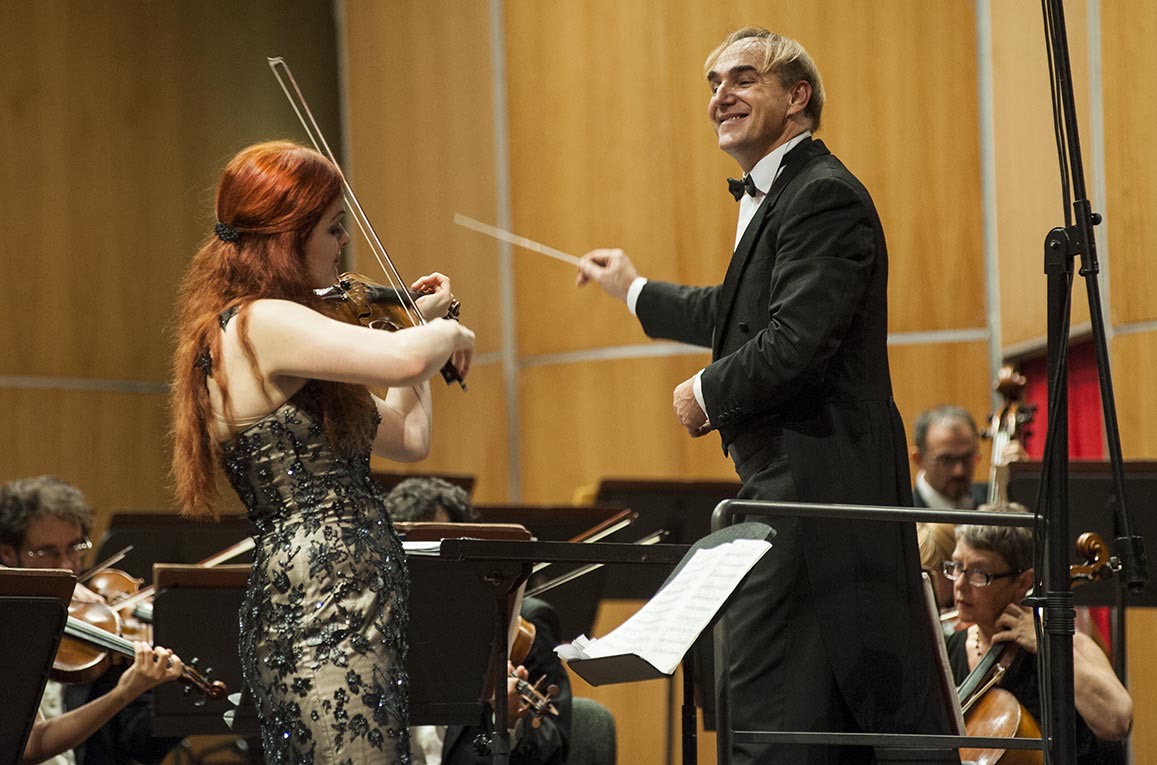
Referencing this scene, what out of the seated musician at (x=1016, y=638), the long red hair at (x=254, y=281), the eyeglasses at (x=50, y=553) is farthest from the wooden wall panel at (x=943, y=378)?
the long red hair at (x=254, y=281)

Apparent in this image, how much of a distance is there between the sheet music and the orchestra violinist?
1.07 ft

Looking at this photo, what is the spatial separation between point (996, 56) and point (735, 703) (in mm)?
4099

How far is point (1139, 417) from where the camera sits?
190 inches

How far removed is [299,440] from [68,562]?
1817 millimetres

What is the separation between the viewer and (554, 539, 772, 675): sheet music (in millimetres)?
2182

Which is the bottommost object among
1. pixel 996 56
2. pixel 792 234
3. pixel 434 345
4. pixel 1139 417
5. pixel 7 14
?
pixel 1139 417

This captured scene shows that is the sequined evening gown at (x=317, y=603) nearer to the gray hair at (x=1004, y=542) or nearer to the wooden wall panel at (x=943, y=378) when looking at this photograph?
the gray hair at (x=1004, y=542)

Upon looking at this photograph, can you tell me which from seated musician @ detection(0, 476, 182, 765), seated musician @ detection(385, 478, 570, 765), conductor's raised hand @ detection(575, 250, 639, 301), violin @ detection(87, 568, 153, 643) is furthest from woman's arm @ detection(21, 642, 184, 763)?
conductor's raised hand @ detection(575, 250, 639, 301)

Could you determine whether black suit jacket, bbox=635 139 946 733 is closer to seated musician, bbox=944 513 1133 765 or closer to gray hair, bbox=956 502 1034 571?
seated musician, bbox=944 513 1133 765

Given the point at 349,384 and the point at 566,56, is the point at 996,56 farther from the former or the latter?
the point at 349,384

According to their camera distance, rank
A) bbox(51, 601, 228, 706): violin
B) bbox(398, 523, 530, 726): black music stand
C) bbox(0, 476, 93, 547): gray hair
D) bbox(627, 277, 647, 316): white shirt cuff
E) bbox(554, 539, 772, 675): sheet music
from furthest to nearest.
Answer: bbox(0, 476, 93, 547): gray hair < bbox(51, 601, 228, 706): violin < bbox(627, 277, 647, 316): white shirt cuff < bbox(398, 523, 530, 726): black music stand < bbox(554, 539, 772, 675): sheet music

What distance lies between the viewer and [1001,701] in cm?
319

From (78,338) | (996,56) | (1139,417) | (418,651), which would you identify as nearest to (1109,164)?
(1139,417)

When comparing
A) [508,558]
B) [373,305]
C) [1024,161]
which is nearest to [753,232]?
[373,305]
